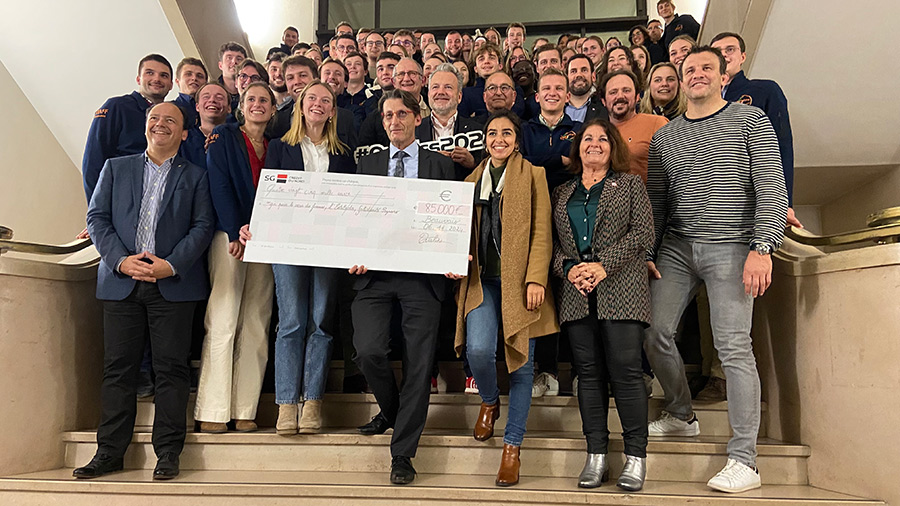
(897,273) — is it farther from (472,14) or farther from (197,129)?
(472,14)

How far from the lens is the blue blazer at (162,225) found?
2902 millimetres

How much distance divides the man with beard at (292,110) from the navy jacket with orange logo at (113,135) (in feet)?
2.52

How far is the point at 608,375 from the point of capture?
2719 millimetres

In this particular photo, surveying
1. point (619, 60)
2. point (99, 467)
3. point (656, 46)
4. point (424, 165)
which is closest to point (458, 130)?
point (424, 165)

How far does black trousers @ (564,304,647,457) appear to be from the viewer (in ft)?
8.45

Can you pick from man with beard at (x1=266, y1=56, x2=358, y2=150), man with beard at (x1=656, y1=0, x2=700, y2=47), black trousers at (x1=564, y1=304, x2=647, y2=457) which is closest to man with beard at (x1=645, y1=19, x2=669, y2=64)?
man with beard at (x1=656, y1=0, x2=700, y2=47)

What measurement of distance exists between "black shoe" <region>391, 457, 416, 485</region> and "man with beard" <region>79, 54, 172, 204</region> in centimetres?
213

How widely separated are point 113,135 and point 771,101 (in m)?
3.74

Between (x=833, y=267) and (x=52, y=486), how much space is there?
3.56 metres

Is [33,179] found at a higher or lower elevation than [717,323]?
higher

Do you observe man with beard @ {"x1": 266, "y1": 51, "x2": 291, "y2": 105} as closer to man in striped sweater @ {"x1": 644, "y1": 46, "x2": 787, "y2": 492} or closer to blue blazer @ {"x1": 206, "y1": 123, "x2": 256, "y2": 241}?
blue blazer @ {"x1": 206, "y1": 123, "x2": 256, "y2": 241}

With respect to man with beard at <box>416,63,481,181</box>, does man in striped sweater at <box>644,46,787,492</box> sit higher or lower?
lower

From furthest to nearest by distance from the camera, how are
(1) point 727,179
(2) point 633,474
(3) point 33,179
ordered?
(3) point 33,179 < (1) point 727,179 < (2) point 633,474

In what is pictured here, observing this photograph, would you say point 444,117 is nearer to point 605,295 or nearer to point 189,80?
point 605,295
